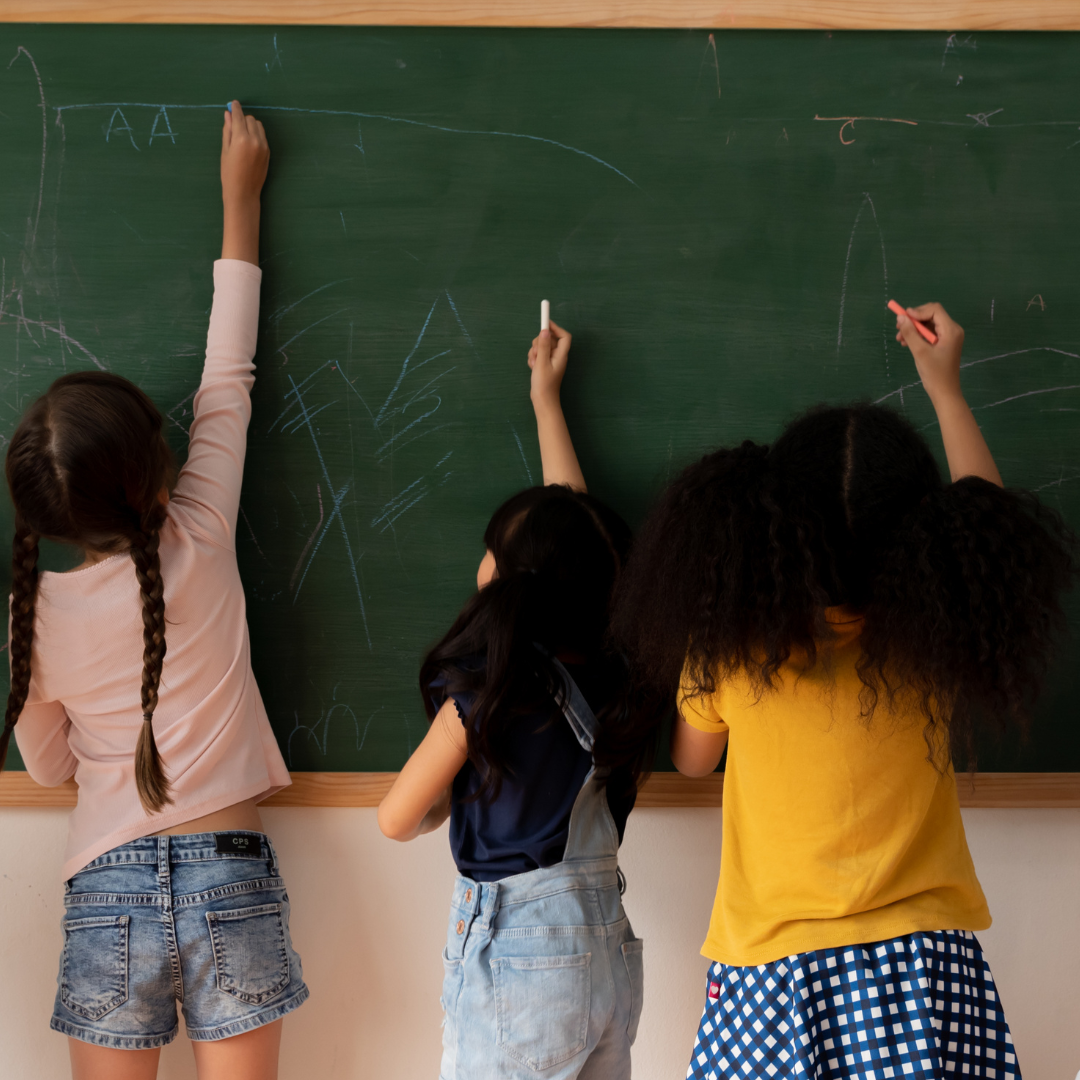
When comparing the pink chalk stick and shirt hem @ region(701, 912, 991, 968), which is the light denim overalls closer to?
shirt hem @ region(701, 912, 991, 968)

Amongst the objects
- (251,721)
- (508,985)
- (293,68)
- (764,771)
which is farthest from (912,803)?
(293,68)

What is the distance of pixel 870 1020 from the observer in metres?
1.04

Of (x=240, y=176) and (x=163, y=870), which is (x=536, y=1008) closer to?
(x=163, y=870)

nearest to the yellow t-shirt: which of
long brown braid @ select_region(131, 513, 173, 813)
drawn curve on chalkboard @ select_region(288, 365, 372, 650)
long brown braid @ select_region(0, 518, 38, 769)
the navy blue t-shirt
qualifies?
the navy blue t-shirt

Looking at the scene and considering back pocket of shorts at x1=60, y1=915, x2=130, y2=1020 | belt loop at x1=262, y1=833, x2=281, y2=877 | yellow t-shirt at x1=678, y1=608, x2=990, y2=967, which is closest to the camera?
yellow t-shirt at x1=678, y1=608, x2=990, y2=967

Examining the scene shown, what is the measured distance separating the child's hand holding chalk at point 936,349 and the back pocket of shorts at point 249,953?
130 cm

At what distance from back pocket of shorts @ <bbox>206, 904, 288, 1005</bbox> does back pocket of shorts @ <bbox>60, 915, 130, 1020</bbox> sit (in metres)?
0.13

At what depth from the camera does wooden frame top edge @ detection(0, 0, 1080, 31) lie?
1.42m

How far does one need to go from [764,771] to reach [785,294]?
0.81 m

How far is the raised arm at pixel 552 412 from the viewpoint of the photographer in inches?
56.1

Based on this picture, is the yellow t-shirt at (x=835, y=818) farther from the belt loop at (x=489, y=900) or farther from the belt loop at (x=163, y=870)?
the belt loop at (x=163, y=870)

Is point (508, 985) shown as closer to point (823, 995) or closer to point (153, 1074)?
point (823, 995)

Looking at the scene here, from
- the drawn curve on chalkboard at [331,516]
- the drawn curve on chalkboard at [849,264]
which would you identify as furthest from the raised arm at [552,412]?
the drawn curve on chalkboard at [849,264]

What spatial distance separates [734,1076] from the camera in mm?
1070
